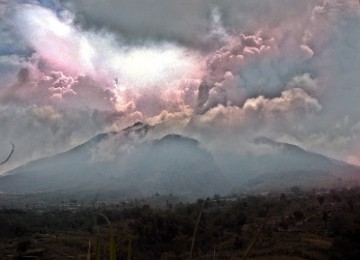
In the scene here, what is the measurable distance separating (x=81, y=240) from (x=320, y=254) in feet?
94.6

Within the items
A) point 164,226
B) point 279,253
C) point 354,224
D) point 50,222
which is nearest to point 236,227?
point 164,226

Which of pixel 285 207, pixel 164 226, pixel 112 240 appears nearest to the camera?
pixel 112 240

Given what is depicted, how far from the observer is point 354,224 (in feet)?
142

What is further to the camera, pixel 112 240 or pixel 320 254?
pixel 320 254

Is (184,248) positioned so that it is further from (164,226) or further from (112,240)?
(112,240)

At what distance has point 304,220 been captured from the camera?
68562mm

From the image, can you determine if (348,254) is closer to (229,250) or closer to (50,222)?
(229,250)

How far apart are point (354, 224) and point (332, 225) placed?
1378 centimetres

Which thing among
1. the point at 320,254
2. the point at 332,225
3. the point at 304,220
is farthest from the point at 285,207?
the point at 320,254

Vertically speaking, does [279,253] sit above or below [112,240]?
below

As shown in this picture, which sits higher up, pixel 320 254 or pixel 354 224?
pixel 354 224

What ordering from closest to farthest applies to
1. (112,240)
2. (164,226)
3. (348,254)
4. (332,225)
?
(112,240) < (348,254) < (332,225) < (164,226)

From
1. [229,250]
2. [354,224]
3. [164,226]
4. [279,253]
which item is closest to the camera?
[354,224]

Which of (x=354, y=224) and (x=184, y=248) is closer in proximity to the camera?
(x=354, y=224)
